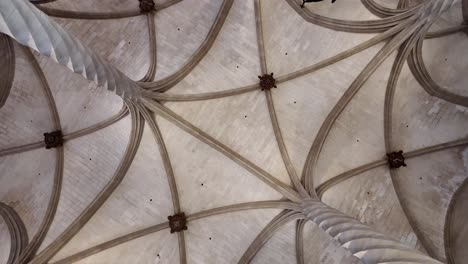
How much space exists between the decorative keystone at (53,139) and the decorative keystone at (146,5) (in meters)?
4.37

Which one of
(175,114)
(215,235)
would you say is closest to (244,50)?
(175,114)

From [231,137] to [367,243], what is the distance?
6428 mm

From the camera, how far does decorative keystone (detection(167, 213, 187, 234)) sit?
39.5ft

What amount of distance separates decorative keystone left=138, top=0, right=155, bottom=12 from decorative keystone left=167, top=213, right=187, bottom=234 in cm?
616

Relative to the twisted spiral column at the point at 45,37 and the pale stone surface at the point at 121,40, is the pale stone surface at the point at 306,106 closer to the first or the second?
the pale stone surface at the point at 121,40

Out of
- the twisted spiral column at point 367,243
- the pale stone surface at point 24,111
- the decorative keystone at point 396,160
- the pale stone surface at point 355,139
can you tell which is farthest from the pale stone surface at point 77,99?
the decorative keystone at point 396,160

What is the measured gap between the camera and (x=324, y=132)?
12.0 metres

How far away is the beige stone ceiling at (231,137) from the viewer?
37.2 feet

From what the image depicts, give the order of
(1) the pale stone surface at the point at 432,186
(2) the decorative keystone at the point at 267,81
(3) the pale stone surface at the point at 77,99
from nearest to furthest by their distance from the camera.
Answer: (3) the pale stone surface at the point at 77,99
(1) the pale stone surface at the point at 432,186
(2) the decorative keystone at the point at 267,81

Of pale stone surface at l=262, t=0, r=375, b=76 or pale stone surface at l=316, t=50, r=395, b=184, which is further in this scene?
pale stone surface at l=316, t=50, r=395, b=184

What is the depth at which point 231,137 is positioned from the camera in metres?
12.2

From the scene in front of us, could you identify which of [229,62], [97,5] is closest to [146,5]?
[97,5]

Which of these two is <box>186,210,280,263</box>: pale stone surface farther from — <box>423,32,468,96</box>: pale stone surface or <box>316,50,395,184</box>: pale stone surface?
<box>423,32,468,96</box>: pale stone surface

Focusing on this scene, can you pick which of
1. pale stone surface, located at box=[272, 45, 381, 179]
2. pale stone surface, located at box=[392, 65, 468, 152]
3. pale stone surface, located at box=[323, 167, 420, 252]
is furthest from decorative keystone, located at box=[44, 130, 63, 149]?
pale stone surface, located at box=[392, 65, 468, 152]
